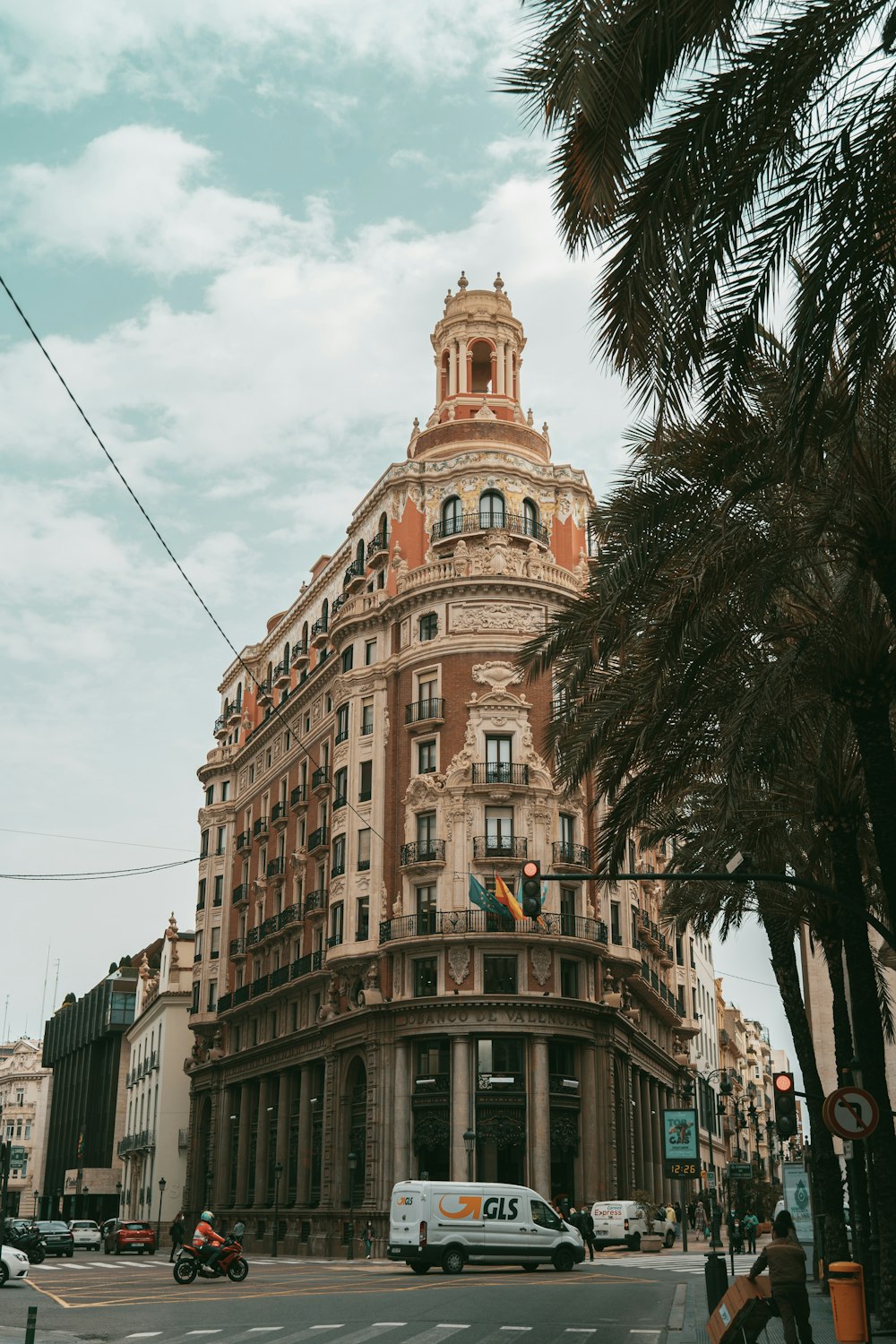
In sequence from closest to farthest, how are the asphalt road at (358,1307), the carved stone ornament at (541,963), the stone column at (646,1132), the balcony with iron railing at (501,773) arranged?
the asphalt road at (358,1307) < the carved stone ornament at (541,963) < the balcony with iron railing at (501,773) < the stone column at (646,1132)

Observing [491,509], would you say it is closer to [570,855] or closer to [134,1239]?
[570,855]

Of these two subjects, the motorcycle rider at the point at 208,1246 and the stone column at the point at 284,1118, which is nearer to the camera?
the motorcycle rider at the point at 208,1246

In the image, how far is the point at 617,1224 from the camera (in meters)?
45.2

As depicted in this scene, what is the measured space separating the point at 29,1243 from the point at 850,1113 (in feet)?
128

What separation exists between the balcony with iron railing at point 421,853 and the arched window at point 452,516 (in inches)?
507

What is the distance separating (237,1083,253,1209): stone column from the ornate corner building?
150mm

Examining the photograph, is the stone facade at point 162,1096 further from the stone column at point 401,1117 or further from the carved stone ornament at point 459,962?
the carved stone ornament at point 459,962

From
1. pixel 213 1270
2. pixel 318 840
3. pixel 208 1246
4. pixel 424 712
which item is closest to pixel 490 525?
pixel 424 712

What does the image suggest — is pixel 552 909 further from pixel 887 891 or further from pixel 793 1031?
pixel 887 891

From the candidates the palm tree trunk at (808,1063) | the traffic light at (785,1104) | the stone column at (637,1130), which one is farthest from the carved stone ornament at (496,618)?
the traffic light at (785,1104)

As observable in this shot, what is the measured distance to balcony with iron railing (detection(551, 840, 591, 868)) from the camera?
50.3 meters

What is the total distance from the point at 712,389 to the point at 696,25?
343cm

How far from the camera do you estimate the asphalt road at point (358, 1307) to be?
17.9 meters

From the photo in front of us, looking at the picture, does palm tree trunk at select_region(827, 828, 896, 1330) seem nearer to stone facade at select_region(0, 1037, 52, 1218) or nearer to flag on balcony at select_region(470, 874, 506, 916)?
flag on balcony at select_region(470, 874, 506, 916)
